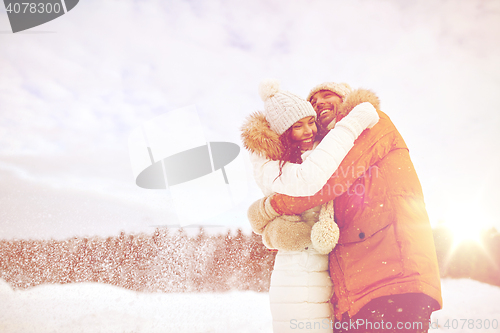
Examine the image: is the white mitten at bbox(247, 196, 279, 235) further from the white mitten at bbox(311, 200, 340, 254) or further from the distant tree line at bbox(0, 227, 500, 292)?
the distant tree line at bbox(0, 227, 500, 292)

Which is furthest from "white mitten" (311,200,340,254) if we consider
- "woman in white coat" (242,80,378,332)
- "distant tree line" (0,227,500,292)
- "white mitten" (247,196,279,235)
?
"distant tree line" (0,227,500,292)

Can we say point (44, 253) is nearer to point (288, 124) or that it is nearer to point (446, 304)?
point (288, 124)

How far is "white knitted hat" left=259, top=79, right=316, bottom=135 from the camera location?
147cm

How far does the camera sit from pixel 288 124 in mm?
1463

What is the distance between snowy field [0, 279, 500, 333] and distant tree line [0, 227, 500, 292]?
0.63m

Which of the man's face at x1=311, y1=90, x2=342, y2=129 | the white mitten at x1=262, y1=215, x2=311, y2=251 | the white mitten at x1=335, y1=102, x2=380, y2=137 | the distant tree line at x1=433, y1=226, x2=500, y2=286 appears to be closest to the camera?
the white mitten at x1=335, y1=102, x2=380, y2=137

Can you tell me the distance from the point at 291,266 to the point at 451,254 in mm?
6821

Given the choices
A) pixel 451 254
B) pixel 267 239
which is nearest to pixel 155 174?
pixel 267 239

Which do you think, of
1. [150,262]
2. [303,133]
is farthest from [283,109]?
[150,262]

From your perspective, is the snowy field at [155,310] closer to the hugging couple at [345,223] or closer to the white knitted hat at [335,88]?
the hugging couple at [345,223]

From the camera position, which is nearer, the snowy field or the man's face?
the man's face

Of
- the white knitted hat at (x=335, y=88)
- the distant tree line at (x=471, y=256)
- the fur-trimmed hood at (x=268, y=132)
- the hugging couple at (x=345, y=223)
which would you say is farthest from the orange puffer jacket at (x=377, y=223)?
the distant tree line at (x=471, y=256)

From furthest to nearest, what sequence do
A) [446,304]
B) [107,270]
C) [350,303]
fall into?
[107,270], [446,304], [350,303]

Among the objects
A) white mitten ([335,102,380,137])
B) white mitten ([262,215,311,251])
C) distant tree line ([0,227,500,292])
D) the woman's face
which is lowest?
distant tree line ([0,227,500,292])
